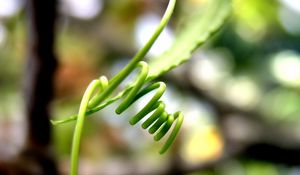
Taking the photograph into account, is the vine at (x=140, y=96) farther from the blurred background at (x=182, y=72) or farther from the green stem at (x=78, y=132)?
the blurred background at (x=182, y=72)

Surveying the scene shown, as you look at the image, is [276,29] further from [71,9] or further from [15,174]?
[15,174]

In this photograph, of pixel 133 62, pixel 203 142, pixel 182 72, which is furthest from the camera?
pixel 203 142

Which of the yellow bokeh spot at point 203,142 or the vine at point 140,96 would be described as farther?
the yellow bokeh spot at point 203,142

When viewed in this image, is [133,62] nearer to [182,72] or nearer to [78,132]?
[78,132]

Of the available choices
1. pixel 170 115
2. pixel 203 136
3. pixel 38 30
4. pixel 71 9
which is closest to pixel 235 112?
pixel 203 136

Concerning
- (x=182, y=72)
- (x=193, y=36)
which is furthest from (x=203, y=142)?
(x=193, y=36)

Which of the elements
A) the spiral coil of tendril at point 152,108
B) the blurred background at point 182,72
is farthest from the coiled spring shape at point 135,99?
the blurred background at point 182,72

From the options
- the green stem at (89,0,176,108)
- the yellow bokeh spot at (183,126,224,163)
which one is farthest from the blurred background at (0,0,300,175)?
the green stem at (89,0,176,108)

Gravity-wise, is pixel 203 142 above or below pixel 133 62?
above
